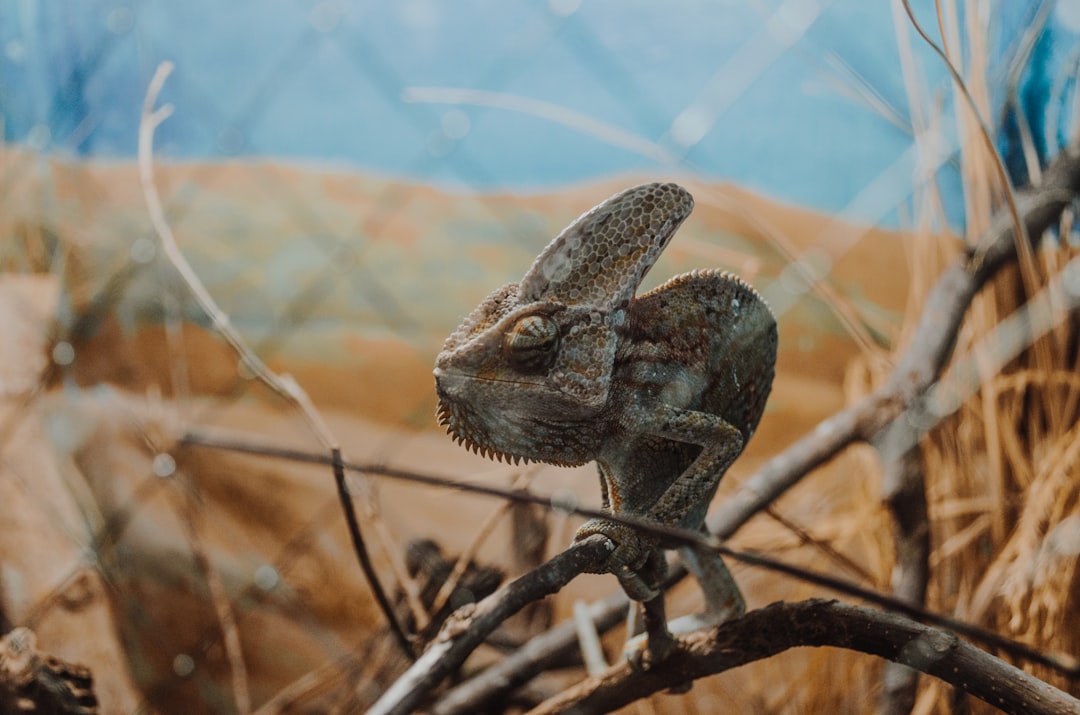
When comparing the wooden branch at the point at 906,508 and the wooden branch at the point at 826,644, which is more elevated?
the wooden branch at the point at 906,508

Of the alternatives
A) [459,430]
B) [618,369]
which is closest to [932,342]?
[618,369]

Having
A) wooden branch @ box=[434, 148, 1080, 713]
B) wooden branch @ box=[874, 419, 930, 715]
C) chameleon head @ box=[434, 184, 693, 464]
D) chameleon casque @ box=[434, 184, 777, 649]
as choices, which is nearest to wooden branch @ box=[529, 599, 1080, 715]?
chameleon casque @ box=[434, 184, 777, 649]

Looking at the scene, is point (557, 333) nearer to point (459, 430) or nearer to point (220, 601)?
point (459, 430)

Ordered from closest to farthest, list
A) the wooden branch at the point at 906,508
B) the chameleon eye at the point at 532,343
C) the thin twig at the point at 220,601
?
the chameleon eye at the point at 532,343 < the wooden branch at the point at 906,508 < the thin twig at the point at 220,601

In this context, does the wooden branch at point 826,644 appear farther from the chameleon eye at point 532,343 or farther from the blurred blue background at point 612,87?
the blurred blue background at point 612,87

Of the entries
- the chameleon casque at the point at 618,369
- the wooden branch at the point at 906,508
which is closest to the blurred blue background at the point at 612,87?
the wooden branch at the point at 906,508

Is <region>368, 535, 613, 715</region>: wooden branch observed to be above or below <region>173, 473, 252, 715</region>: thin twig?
below

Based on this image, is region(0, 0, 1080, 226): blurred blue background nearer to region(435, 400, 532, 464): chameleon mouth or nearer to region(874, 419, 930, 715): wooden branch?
region(874, 419, 930, 715): wooden branch

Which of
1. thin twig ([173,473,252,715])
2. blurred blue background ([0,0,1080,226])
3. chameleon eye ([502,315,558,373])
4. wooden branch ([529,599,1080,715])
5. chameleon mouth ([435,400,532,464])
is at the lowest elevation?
wooden branch ([529,599,1080,715])
